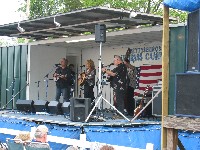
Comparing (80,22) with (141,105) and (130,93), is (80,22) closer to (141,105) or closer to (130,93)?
(130,93)

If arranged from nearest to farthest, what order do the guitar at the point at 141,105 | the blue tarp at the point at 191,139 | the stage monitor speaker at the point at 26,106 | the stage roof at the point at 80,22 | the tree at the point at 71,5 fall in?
the blue tarp at the point at 191,139 < the stage roof at the point at 80,22 < the guitar at the point at 141,105 < the stage monitor speaker at the point at 26,106 < the tree at the point at 71,5

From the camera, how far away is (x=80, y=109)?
946cm

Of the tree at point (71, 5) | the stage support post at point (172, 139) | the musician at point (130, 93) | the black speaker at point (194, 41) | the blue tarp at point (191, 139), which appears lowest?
the blue tarp at point (191, 139)

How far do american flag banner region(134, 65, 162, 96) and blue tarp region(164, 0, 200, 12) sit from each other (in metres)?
6.32

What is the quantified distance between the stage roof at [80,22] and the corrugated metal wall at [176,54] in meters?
1.04

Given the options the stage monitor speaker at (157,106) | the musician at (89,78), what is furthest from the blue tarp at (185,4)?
the musician at (89,78)

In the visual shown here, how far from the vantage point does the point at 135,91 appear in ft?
41.7

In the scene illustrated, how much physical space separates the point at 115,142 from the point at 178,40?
2568mm

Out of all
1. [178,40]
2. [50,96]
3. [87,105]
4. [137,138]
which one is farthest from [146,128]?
[50,96]

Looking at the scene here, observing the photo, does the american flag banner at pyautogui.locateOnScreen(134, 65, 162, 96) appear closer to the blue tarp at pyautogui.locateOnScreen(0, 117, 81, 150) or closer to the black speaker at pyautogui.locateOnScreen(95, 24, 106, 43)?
the black speaker at pyautogui.locateOnScreen(95, 24, 106, 43)

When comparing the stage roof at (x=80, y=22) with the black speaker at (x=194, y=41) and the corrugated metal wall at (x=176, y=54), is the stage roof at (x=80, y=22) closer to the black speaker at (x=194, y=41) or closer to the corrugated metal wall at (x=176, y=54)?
the corrugated metal wall at (x=176, y=54)

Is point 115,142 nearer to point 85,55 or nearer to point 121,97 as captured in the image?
point 121,97

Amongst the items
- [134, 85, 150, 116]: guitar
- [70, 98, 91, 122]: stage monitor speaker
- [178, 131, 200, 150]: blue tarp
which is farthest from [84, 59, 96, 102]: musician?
[178, 131, 200, 150]: blue tarp

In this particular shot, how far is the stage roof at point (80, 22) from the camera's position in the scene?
10.1m
